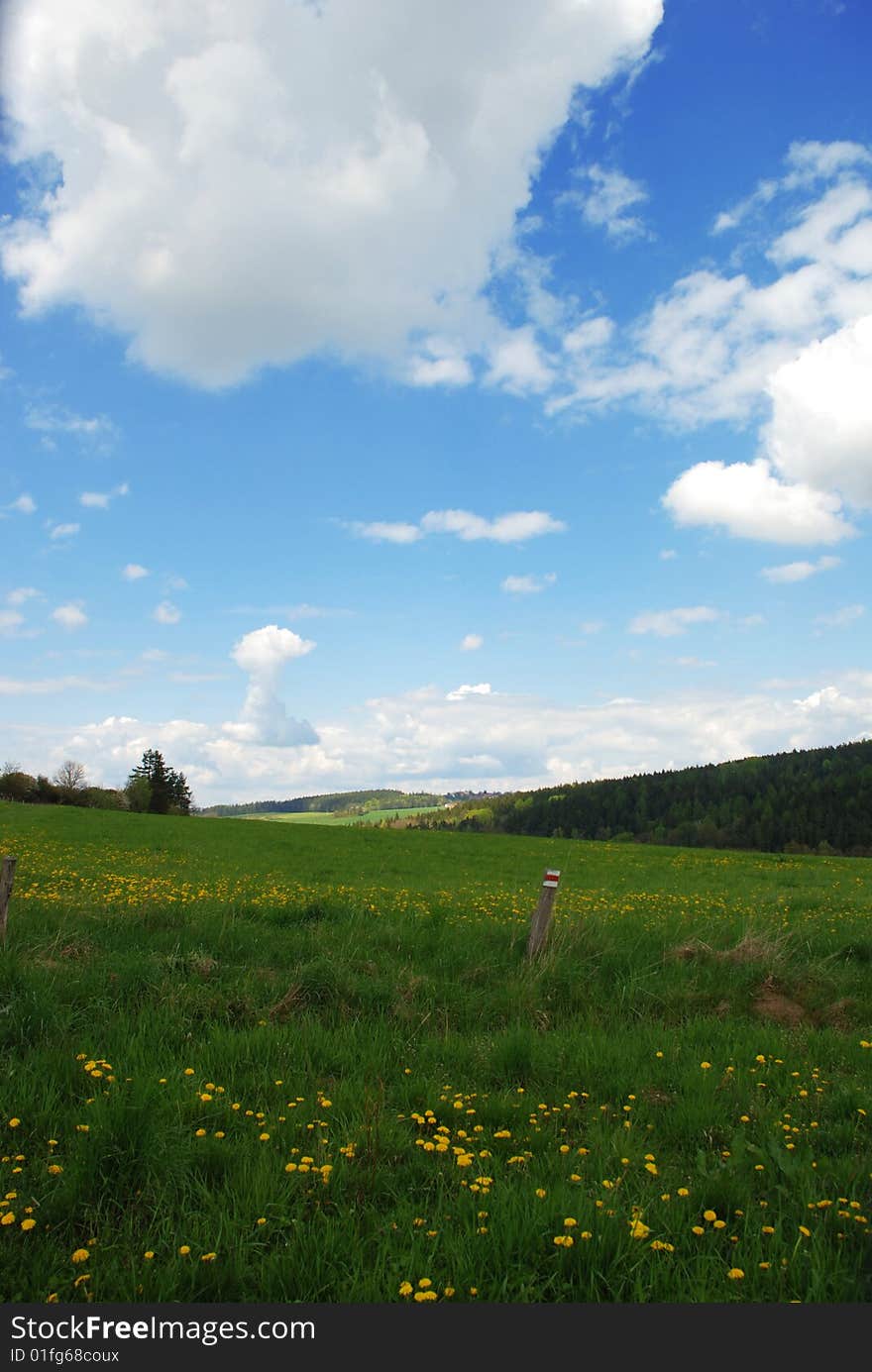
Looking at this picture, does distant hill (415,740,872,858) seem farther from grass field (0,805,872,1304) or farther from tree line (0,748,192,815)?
A: grass field (0,805,872,1304)

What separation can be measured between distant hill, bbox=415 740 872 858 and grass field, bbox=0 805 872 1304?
8692cm

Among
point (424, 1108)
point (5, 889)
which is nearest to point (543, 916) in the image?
point (424, 1108)

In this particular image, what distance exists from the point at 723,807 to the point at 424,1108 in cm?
11054

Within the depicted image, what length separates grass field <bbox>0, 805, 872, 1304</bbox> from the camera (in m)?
3.52

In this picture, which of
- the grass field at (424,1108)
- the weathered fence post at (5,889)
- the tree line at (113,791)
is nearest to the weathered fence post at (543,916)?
the grass field at (424,1108)

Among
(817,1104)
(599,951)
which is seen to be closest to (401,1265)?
(817,1104)

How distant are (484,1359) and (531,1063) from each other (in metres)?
3.11

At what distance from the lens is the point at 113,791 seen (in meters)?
99.4

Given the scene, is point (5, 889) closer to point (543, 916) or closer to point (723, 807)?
point (543, 916)

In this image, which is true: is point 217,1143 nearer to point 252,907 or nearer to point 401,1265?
point 401,1265

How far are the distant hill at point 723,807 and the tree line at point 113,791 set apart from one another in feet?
137

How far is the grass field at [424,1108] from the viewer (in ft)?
11.5

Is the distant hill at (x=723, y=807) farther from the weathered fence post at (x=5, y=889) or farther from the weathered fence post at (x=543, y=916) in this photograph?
the weathered fence post at (x=5, y=889)

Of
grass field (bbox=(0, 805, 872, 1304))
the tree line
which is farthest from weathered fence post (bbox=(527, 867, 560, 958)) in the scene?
the tree line
